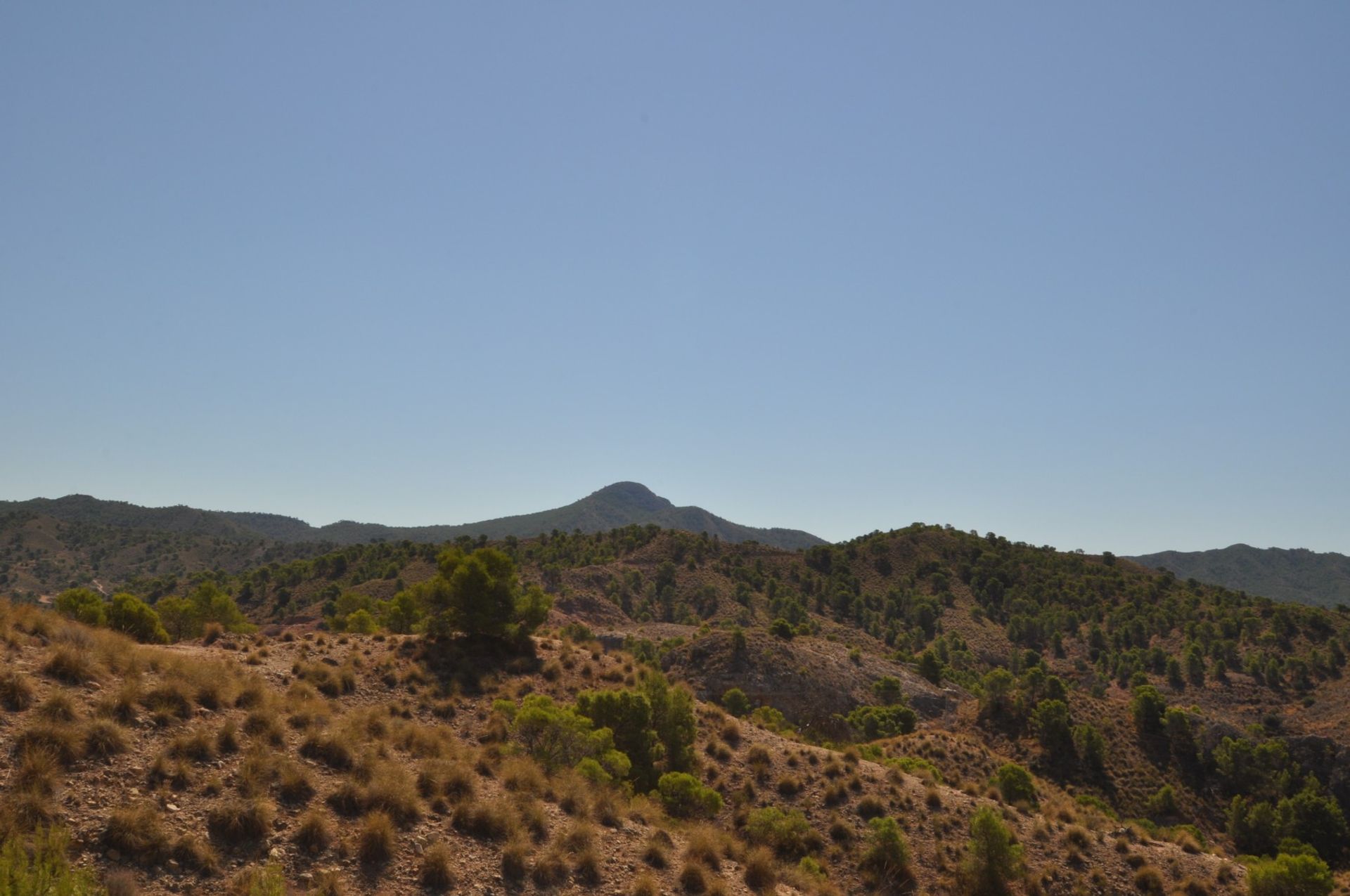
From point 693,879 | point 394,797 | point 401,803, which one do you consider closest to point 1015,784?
point 693,879

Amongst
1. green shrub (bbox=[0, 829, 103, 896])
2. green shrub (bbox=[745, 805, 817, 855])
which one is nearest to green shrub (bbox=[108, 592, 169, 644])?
green shrub (bbox=[0, 829, 103, 896])

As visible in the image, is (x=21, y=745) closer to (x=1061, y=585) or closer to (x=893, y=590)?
(x=893, y=590)

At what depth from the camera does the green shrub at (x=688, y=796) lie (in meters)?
23.6

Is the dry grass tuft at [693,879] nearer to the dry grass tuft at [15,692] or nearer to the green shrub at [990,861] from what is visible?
the dry grass tuft at [15,692]

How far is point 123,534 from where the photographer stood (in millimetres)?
170875

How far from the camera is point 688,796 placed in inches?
941

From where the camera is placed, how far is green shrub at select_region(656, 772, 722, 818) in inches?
930

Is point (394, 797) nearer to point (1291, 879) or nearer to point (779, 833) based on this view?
point (779, 833)

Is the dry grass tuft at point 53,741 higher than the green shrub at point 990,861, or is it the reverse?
the dry grass tuft at point 53,741

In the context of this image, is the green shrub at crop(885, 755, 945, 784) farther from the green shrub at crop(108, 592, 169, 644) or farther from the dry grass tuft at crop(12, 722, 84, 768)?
the green shrub at crop(108, 592, 169, 644)

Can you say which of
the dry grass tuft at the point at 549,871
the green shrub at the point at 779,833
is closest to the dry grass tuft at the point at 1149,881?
the green shrub at the point at 779,833

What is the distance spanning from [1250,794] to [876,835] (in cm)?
4393

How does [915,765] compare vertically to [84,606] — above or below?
below

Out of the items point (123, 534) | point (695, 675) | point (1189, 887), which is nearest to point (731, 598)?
point (695, 675)
